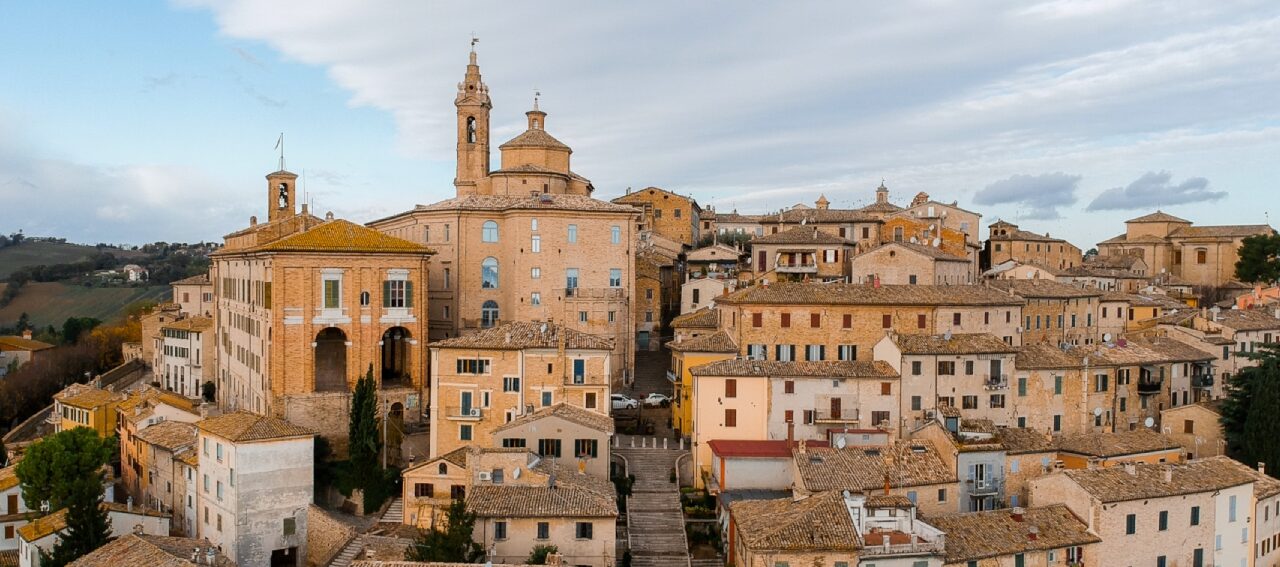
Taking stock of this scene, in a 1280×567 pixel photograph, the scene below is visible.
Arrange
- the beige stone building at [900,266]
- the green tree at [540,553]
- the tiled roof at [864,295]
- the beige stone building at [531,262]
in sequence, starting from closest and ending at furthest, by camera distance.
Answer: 1. the green tree at [540,553]
2. the tiled roof at [864,295]
3. the beige stone building at [900,266]
4. the beige stone building at [531,262]

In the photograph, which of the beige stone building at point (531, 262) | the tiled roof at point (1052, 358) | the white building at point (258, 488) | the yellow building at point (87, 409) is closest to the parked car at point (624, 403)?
the beige stone building at point (531, 262)

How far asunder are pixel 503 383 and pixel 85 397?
30024mm

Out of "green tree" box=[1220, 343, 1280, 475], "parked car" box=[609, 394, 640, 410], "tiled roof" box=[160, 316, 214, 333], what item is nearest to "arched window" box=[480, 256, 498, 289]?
"parked car" box=[609, 394, 640, 410]

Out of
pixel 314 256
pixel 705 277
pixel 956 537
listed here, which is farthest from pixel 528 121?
pixel 956 537

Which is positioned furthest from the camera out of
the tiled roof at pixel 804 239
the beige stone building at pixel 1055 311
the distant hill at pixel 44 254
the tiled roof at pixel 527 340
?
the distant hill at pixel 44 254

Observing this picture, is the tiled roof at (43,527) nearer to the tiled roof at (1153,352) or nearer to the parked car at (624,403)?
the parked car at (624,403)

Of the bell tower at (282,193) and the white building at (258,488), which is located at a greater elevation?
the bell tower at (282,193)

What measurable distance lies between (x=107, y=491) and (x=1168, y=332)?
54.4 m

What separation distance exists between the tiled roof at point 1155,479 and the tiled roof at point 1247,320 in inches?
745

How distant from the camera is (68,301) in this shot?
428ft

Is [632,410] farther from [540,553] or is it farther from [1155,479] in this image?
[1155,479]

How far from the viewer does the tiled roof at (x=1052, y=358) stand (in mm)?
45000

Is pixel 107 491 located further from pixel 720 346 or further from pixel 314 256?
pixel 720 346

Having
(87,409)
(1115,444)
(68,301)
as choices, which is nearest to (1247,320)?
(1115,444)
